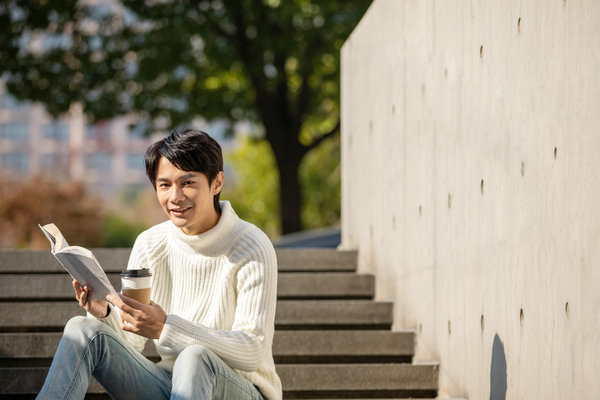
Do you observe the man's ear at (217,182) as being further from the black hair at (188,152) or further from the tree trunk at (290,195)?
the tree trunk at (290,195)

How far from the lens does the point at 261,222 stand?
20875 millimetres

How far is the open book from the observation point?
275cm

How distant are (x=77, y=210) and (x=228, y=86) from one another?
242 inches

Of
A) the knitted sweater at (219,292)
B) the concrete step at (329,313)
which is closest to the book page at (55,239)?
the knitted sweater at (219,292)

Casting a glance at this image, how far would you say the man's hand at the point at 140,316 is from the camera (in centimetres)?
276

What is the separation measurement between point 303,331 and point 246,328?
1719 millimetres

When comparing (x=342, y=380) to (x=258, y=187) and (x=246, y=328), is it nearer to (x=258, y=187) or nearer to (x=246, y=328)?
(x=246, y=328)

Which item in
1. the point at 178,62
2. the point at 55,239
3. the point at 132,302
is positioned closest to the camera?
the point at 132,302

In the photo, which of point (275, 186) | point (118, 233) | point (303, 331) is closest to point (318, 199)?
point (275, 186)

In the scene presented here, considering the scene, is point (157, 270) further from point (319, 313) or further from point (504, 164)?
point (319, 313)

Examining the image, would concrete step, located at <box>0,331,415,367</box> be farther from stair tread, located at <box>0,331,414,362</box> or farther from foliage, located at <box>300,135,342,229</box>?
foliage, located at <box>300,135,342,229</box>

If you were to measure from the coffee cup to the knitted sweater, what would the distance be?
6.1 inches

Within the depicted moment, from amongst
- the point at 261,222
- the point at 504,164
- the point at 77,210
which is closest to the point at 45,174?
the point at 77,210

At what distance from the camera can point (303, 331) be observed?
4.66 metres
